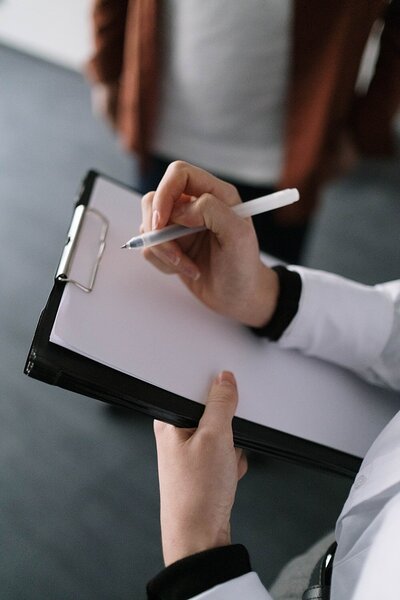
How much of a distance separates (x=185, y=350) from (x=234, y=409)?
8cm

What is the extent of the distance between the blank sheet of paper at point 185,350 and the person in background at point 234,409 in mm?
20

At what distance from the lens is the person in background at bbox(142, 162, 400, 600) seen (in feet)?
1.47

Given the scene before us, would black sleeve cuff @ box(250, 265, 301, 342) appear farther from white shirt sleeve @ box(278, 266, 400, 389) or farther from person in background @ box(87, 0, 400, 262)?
person in background @ box(87, 0, 400, 262)

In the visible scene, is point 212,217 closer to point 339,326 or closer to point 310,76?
point 339,326

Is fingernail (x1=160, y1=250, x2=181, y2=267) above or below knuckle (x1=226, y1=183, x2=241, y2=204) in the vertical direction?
below

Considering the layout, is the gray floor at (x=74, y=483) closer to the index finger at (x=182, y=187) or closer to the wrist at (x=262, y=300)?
the wrist at (x=262, y=300)

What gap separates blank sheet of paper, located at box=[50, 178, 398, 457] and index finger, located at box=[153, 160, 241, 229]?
0.25 ft

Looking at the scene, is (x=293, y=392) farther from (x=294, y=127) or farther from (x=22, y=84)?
(x=22, y=84)

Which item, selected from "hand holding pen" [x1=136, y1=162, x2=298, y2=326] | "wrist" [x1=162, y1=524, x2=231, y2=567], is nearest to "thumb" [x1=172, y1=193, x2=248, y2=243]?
"hand holding pen" [x1=136, y1=162, x2=298, y2=326]

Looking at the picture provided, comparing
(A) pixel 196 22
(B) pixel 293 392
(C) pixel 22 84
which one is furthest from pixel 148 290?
(C) pixel 22 84

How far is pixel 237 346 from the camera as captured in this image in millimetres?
608

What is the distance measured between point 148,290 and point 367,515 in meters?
0.29

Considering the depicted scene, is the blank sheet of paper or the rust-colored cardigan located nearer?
the blank sheet of paper

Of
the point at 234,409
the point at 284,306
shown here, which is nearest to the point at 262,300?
the point at 284,306
